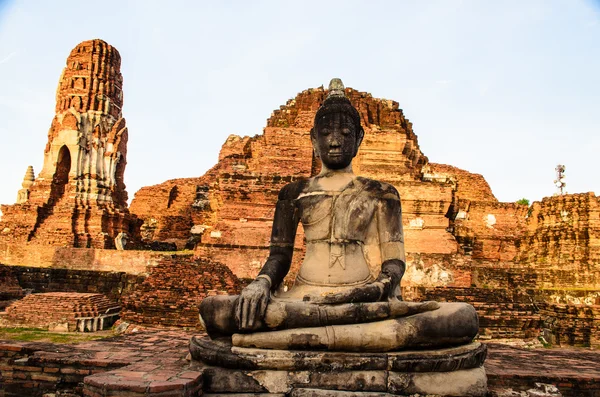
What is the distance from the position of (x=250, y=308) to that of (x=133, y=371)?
0.91 metres

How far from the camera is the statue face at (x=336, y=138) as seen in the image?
4816mm

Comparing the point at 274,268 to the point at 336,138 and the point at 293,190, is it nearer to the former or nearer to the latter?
the point at 293,190

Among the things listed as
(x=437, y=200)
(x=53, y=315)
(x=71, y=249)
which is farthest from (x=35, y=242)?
(x=437, y=200)

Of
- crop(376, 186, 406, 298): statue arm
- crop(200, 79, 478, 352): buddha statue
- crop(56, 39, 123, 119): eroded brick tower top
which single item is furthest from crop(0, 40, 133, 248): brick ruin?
crop(376, 186, 406, 298): statue arm

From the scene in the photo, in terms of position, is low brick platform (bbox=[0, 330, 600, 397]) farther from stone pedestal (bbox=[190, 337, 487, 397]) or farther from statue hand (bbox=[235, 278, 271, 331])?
statue hand (bbox=[235, 278, 271, 331])

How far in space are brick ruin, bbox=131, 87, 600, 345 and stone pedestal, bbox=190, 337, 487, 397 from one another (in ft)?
18.3

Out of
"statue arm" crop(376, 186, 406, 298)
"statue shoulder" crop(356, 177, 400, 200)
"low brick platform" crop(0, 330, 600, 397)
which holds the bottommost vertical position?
"low brick platform" crop(0, 330, 600, 397)

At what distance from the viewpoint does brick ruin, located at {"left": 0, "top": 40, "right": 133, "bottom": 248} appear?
60.6 feet

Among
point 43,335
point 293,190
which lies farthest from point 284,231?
point 43,335

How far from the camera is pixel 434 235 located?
11.6 m

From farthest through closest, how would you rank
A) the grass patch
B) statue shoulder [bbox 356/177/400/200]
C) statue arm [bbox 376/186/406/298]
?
the grass patch < statue shoulder [bbox 356/177/400/200] < statue arm [bbox 376/186/406/298]

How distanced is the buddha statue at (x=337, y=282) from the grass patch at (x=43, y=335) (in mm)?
3847

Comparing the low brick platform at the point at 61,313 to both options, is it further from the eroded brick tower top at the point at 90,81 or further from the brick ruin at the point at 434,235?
the eroded brick tower top at the point at 90,81

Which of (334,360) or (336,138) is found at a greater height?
(336,138)
